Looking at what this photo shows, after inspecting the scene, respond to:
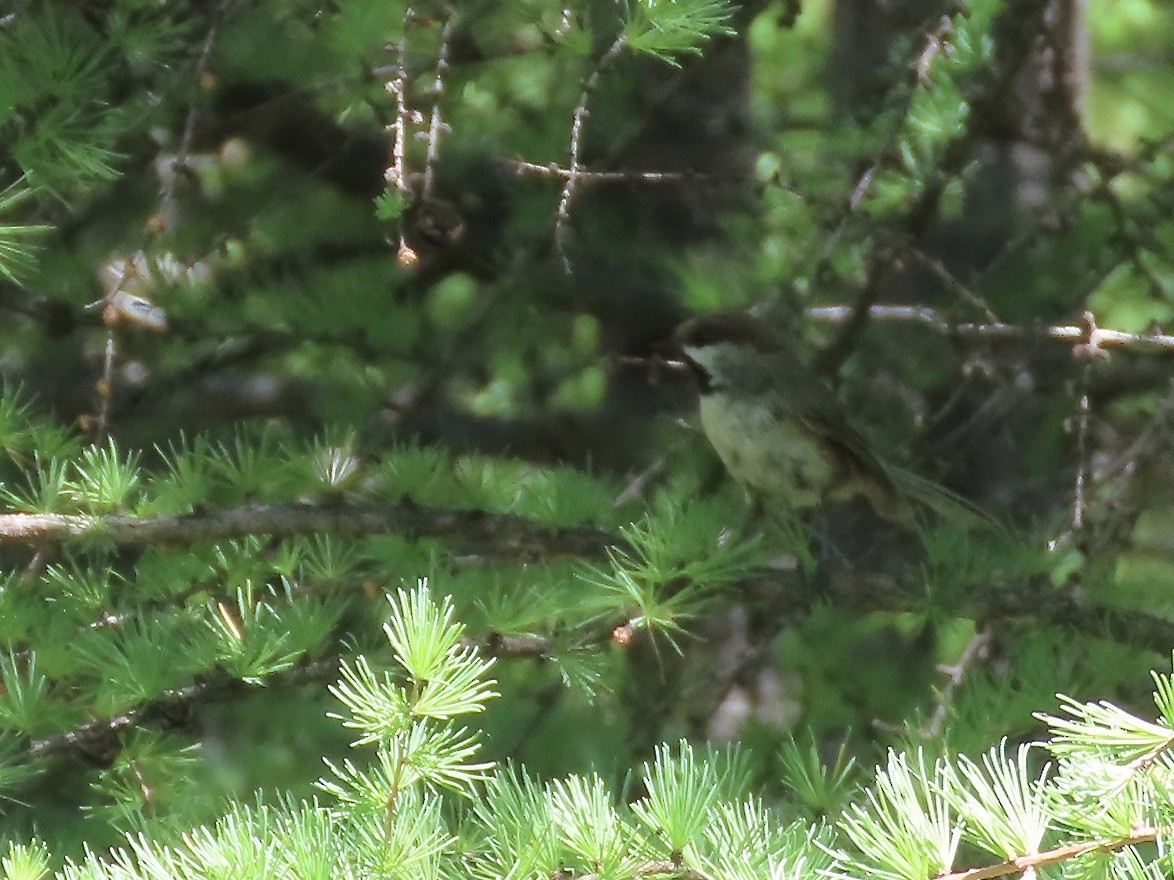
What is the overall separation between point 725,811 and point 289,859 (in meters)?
0.45

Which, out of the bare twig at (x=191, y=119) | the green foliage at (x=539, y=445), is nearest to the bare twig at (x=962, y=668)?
the green foliage at (x=539, y=445)

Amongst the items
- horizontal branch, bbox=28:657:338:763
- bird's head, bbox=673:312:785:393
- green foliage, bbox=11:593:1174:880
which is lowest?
horizontal branch, bbox=28:657:338:763

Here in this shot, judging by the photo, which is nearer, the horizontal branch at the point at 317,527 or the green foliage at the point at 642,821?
the green foliage at the point at 642,821

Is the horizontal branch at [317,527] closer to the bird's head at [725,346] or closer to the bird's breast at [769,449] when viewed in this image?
the bird's breast at [769,449]

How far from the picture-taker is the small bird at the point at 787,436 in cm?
285

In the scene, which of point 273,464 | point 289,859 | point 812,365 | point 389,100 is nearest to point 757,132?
point 812,365

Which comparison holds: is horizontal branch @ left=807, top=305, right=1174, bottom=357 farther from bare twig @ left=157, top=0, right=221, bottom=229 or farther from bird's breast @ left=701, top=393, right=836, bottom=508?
bare twig @ left=157, top=0, right=221, bottom=229

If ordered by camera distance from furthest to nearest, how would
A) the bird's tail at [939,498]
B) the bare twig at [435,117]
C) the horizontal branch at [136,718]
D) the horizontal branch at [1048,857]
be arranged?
1. the bird's tail at [939,498]
2. the bare twig at [435,117]
3. the horizontal branch at [136,718]
4. the horizontal branch at [1048,857]

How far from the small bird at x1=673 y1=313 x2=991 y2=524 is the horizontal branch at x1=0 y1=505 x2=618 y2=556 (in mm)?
923

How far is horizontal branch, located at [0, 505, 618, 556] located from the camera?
5.99 ft

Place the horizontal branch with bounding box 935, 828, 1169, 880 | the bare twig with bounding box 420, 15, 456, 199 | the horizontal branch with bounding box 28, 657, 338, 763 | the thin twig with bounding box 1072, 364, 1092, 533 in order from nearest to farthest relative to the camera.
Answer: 1. the horizontal branch with bounding box 935, 828, 1169, 880
2. the horizontal branch with bounding box 28, 657, 338, 763
3. the bare twig with bounding box 420, 15, 456, 199
4. the thin twig with bounding box 1072, 364, 1092, 533

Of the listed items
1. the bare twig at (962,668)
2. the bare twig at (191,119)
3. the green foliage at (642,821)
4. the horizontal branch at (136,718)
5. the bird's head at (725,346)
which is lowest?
the bare twig at (962,668)

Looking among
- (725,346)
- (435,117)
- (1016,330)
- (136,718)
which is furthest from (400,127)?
(1016,330)

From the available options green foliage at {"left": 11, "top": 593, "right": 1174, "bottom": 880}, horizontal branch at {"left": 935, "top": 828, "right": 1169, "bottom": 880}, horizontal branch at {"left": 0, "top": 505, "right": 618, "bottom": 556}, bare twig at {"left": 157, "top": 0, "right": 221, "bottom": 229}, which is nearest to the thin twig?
horizontal branch at {"left": 0, "top": 505, "right": 618, "bottom": 556}
